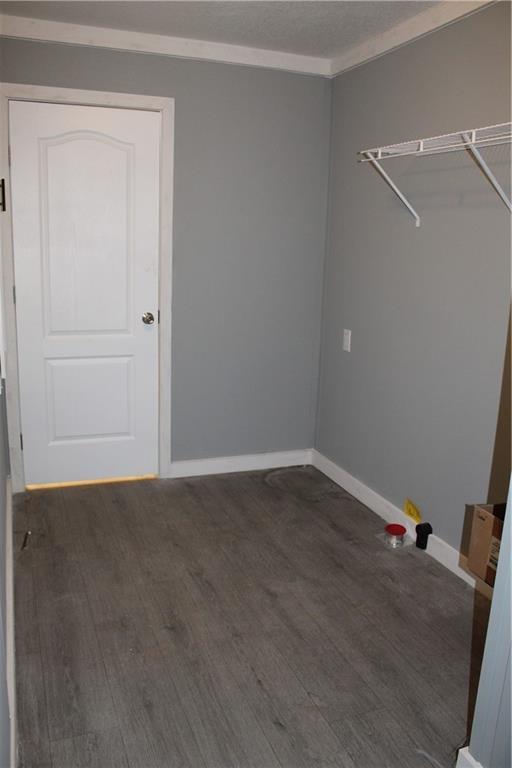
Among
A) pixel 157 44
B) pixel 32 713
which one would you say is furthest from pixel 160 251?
pixel 32 713

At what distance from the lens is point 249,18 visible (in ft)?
10.2

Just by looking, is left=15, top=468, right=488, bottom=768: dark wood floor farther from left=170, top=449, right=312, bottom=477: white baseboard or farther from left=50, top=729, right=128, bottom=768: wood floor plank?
left=170, top=449, right=312, bottom=477: white baseboard

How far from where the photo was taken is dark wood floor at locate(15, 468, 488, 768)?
199 cm

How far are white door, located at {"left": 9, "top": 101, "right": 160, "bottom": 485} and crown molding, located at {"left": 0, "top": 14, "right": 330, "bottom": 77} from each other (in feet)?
1.04

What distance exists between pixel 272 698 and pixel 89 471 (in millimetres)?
2066

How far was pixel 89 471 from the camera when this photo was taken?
3879mm

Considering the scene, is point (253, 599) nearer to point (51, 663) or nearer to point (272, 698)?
point (272, 698)

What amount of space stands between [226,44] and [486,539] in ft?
9.29

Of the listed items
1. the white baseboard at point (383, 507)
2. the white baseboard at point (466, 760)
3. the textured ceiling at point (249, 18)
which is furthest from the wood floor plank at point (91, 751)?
the textured ceiling at point (249, 18)

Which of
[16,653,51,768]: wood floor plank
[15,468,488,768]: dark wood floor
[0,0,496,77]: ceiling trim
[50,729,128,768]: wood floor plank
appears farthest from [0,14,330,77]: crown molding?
[50,729,128,768]: wood floor plank

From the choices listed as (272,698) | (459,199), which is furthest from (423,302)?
(272,698)

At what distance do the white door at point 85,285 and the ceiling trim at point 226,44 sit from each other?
32 centimetres

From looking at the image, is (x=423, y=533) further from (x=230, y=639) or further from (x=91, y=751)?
(x=91, y=751)

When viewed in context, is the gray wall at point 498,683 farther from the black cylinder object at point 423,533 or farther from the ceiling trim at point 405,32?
the ceiling trim at point 405,32
